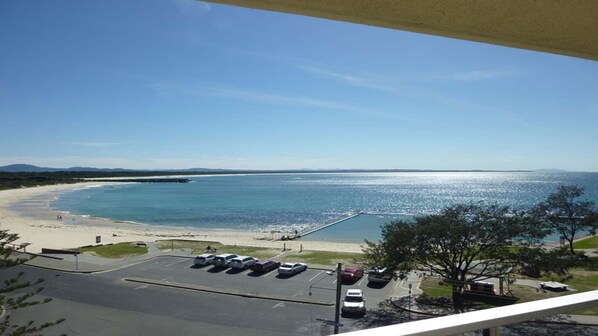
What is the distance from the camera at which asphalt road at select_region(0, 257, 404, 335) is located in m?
9.42

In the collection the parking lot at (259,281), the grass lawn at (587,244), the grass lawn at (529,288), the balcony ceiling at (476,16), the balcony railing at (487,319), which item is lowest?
the parking lot at (259,281)

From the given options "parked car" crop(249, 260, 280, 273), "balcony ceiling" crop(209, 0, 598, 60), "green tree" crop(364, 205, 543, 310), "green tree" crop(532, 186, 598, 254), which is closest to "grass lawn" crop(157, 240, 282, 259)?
"parked car" crop(249, 260, 280, 273)

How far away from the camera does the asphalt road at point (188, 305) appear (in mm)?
9422

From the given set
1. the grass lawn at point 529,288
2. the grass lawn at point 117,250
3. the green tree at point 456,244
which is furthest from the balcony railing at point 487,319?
the grass lawn at point 117,250

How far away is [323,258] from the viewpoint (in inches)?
739

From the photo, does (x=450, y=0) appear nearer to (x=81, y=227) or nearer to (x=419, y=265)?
(x=419, y=265)

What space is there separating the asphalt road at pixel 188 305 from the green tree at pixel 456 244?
143 centimetres

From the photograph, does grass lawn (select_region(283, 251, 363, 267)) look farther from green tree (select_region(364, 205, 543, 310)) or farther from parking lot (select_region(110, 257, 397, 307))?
green tree (select_region(364, 205, 543, 310))

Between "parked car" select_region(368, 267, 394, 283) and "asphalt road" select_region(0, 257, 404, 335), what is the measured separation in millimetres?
263

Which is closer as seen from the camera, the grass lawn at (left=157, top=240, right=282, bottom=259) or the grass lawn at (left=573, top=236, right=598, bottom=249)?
the grass lawn at (left=157, top=240, right=282, bottom=259)

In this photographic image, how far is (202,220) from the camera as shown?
3738 centimetres

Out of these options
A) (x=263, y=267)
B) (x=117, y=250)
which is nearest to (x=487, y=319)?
(x=263, y=267)

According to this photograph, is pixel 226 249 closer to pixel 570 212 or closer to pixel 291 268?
pixel 291 268

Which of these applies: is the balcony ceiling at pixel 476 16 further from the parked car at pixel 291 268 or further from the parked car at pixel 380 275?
the parked car at pixel 291 268
